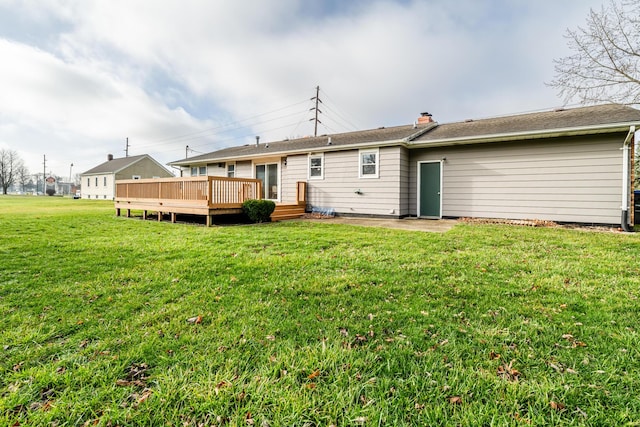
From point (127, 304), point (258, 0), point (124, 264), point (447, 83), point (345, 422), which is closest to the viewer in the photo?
point (345, 422)

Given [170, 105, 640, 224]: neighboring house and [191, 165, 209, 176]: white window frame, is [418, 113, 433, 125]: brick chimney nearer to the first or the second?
[170, 105, 640, 224]: neighboring house

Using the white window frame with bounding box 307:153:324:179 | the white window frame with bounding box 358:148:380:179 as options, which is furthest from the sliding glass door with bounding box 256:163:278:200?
the white window frame with bounding box 358:148:380:179

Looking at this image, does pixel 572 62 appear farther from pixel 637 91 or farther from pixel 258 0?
pixel 258 0

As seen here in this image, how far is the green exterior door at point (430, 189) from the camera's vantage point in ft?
33.1

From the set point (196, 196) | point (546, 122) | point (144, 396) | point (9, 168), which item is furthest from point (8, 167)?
point (546, 122)

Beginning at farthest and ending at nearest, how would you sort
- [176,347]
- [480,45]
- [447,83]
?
[447,83] < [480,45] < [176,347]

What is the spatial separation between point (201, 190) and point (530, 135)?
982cm

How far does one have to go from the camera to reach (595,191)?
789cm

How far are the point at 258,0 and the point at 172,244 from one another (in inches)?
303

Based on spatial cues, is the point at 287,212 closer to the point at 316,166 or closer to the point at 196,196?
the point at 316,166

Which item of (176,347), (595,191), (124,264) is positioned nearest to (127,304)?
(176,347)

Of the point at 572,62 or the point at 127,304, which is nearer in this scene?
the point at 127,304

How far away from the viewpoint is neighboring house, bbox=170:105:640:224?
7730 mm

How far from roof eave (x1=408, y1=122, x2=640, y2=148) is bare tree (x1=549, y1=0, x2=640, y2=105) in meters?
4.24
